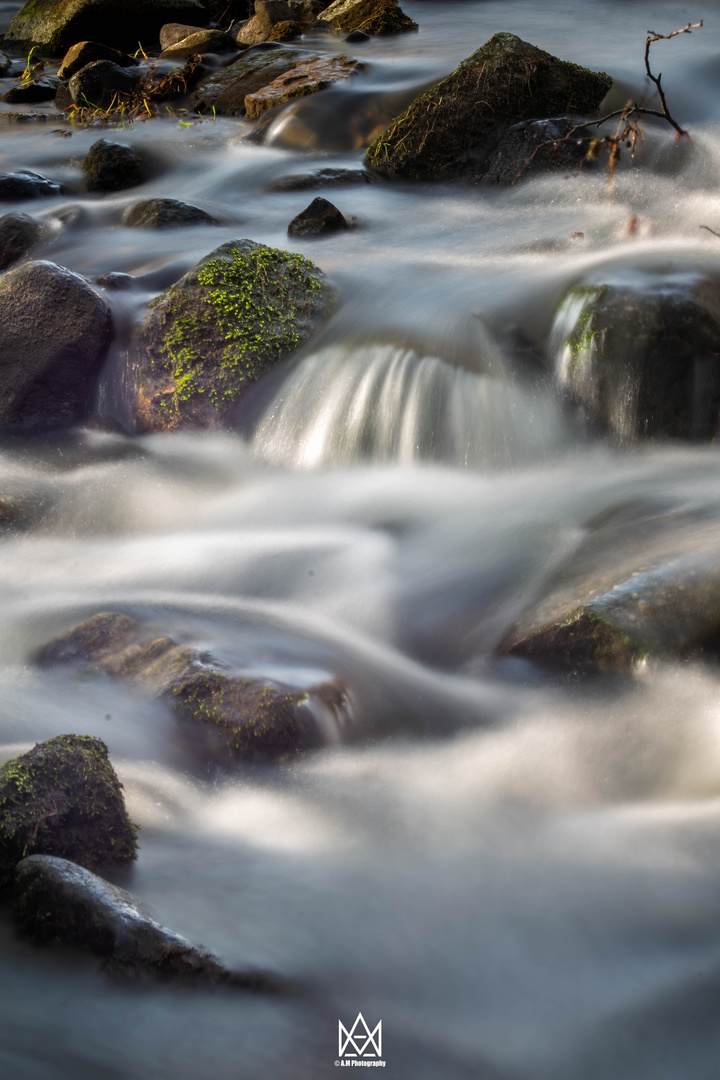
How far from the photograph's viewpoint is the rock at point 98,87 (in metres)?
11.2

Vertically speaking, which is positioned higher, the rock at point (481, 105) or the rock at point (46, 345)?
the rock at point (481, 105)

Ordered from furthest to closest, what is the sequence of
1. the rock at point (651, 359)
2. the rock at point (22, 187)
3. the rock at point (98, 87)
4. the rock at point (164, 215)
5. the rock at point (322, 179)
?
1. the rock at point (98, 87)
2. the rock at point (22, 187)
3. the rock at point (322, 179)
4. the rock at point (164, 215)
5. the rock at point (651, 359)

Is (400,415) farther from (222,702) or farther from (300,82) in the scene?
(300,82)

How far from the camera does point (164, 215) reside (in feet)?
24.6

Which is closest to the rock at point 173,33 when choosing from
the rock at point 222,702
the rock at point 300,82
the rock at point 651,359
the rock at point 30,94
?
the rock at point 30,94

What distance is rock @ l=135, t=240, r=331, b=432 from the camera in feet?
17.5

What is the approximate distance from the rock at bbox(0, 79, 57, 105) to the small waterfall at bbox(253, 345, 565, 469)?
29.8ft

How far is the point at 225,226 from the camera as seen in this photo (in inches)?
300

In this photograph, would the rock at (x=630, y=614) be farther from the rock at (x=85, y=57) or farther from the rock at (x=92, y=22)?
the rock at (x=92, y=22)

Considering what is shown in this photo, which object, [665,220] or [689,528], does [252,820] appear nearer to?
[689,528]

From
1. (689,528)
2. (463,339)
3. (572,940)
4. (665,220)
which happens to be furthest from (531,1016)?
(665,220)

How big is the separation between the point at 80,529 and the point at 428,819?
2.71 meters

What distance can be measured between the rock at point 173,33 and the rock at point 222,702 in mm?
12860

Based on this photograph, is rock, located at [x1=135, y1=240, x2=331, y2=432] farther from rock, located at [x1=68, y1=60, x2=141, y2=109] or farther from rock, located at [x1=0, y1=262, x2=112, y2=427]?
rock, located at [x1=68, y1=60, x2=141, y2=109]
